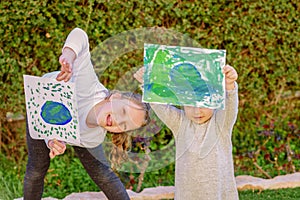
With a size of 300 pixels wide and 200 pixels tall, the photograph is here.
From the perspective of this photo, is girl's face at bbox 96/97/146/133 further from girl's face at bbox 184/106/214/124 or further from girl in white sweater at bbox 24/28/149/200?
girl's face at bbox 184/106/214/124

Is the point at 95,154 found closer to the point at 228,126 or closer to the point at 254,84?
the point at 228,126

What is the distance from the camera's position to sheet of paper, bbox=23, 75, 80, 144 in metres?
2.73

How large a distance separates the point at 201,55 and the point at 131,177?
1915 mm

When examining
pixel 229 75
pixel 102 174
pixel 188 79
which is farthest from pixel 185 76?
pixel 102 174

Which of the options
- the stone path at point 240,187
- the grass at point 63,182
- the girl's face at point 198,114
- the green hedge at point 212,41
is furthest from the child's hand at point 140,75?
the grass at point 63,182

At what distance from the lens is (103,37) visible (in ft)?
Result: 14.8

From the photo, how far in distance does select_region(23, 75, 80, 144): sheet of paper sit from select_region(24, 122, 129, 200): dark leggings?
1.09ft

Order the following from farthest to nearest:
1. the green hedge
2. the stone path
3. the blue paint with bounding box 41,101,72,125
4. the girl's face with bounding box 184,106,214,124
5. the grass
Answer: the green hedge → the grass → the stone path → the girl's face with bounding box 184,106,214,124 → the blue paint with bounding box 41,101,72,125

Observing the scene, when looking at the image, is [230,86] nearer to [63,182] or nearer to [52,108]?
[52,108]

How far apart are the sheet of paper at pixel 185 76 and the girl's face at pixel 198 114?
0.63 ft

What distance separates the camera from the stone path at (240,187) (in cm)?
403

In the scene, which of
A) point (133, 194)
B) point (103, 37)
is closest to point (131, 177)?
point (133, 194)

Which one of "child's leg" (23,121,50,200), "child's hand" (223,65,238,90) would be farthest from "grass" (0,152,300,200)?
"child's hand" (223,65,238,90)

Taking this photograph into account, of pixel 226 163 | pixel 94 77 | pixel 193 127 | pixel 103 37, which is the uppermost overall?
pixel 103 37
